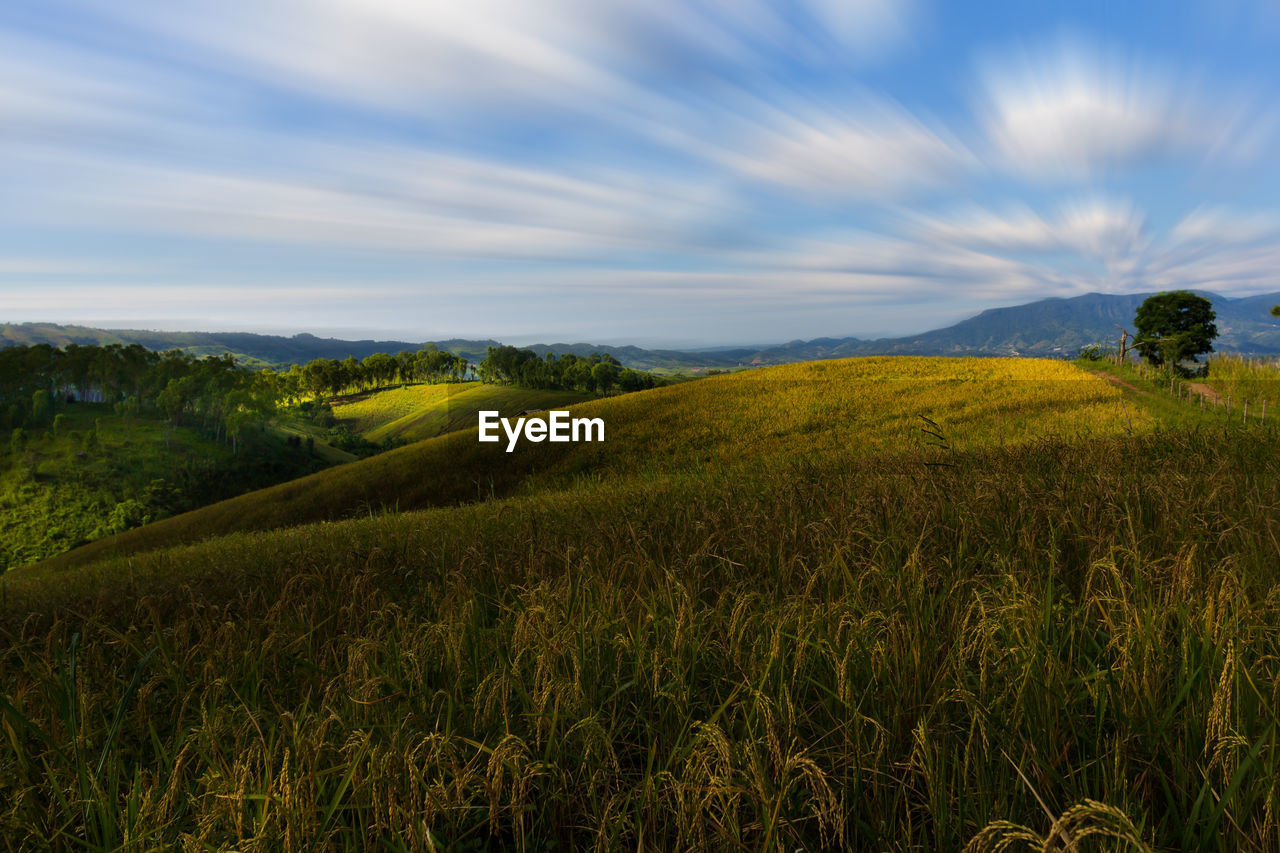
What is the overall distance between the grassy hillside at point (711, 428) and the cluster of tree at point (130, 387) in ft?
502

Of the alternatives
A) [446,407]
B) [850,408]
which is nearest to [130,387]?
[446,407]


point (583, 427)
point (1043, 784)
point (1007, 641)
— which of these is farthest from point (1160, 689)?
point (583, 427)

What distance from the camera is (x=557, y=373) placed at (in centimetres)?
16400

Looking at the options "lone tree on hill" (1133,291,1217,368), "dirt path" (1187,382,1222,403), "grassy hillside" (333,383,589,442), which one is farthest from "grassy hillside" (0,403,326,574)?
"lone tree on hill" (1133,291,1217,368)

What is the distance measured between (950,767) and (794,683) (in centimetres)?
63

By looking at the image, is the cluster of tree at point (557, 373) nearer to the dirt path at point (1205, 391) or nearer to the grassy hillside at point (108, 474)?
the grassy hillside at point (108, 474)

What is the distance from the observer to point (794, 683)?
2.43m

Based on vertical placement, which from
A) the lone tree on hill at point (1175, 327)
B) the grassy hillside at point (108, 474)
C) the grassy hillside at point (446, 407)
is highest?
the lone tree on hill at point (1175, 327)

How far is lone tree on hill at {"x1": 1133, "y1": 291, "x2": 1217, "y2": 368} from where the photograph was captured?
69.2 meters

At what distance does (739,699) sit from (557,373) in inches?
6463

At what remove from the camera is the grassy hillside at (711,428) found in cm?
2684

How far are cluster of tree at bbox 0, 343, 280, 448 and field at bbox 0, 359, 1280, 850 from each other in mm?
209558

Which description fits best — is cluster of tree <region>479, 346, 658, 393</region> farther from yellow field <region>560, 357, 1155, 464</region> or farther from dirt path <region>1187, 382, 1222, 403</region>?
dirt path <region>1187, 382, 1222, 403</region>

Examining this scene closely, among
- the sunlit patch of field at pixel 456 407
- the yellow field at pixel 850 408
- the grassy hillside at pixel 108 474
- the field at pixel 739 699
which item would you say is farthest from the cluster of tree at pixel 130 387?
the field at pixel 739 699
